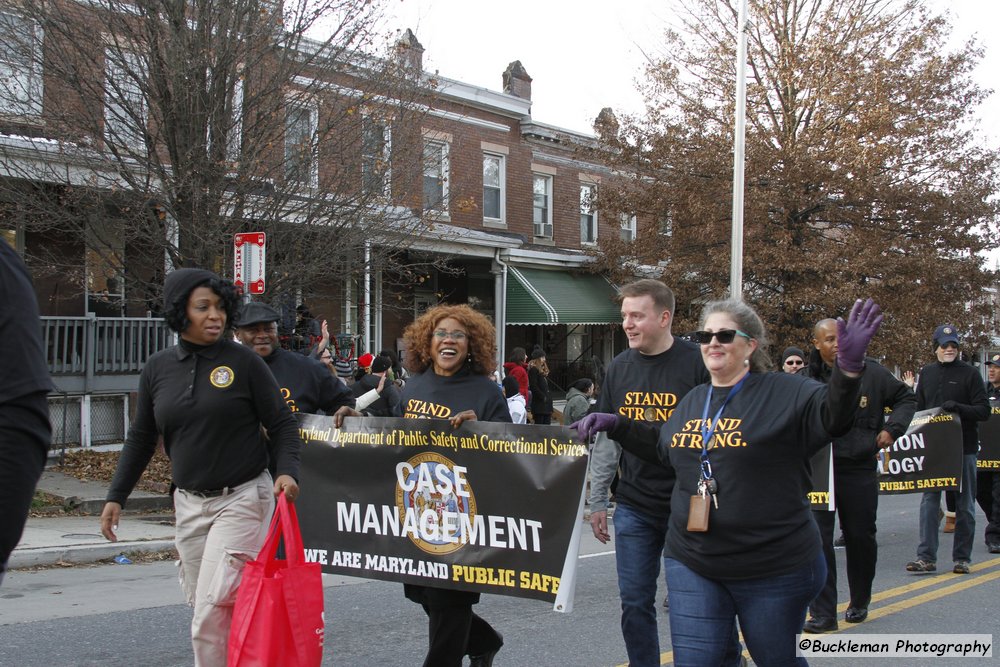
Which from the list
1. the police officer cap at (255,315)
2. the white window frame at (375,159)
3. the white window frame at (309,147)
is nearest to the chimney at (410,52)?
the white window frame at (375,159)

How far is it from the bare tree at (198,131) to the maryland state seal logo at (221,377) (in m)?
7.18

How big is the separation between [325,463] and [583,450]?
1522 millimetres

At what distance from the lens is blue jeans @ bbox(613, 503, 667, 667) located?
438cm

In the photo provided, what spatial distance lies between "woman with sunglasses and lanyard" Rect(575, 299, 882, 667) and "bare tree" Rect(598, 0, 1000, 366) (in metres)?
16.1

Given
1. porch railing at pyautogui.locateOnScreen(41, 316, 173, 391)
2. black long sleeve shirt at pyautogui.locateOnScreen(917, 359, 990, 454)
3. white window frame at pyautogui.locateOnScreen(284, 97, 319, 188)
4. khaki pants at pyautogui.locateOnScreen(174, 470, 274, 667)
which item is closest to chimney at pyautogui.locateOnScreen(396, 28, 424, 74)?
white window frame at pyautogui.locateOnScreen(284, 97, 319, 188)

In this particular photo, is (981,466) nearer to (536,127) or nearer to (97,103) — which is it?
(97,103)

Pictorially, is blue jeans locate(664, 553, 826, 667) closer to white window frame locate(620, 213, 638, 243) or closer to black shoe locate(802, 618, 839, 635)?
black shoe locate(802, 618, 839, 635)

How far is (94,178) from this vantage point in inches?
444

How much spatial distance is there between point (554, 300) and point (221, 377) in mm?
17442

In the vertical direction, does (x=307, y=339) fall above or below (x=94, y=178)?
below

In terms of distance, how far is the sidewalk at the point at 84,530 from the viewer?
8438 millimetres

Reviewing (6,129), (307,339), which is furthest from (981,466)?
(6,129)

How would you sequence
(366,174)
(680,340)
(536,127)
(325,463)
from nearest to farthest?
(680,340) → (325,463) → (366,174) → (536,127)

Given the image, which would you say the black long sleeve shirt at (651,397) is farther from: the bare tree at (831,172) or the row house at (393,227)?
the bare tree at (831,172)
